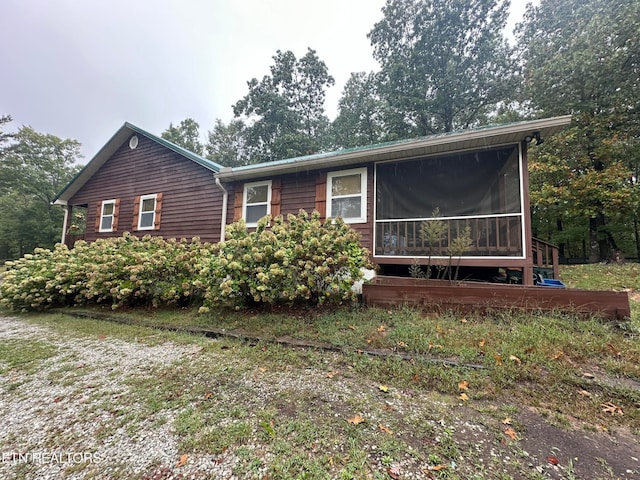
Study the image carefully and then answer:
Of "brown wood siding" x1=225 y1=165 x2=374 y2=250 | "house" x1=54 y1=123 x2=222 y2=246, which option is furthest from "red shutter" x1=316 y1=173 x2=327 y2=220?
"house" x1=54 y1=123 x2=222 y2=246

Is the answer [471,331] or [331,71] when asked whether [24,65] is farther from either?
[471,331]

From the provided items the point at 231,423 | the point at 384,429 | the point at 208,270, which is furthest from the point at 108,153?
the point at 384,429

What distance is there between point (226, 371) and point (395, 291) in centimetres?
281

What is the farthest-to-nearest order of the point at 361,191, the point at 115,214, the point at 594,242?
the point at 594,242 → the point at 115,214 → the point at 361,191

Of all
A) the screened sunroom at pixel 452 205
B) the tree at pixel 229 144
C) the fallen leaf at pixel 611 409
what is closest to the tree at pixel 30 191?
the tree at pixel 229 144

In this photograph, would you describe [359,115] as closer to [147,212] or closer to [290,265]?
[147,212]

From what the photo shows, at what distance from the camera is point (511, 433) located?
1.76 m

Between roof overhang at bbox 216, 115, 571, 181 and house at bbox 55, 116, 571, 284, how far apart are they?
0.07 ft

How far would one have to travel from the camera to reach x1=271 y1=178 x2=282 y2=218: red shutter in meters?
7.16

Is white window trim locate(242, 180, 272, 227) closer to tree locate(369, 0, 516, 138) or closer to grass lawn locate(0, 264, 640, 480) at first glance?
grass lawn locate(0, 264, 640, 480)

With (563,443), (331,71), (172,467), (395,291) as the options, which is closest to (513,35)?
(331,71)

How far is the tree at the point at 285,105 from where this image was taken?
63.4 feet

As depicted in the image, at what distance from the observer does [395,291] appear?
14.3ft

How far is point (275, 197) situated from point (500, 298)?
219 inches
